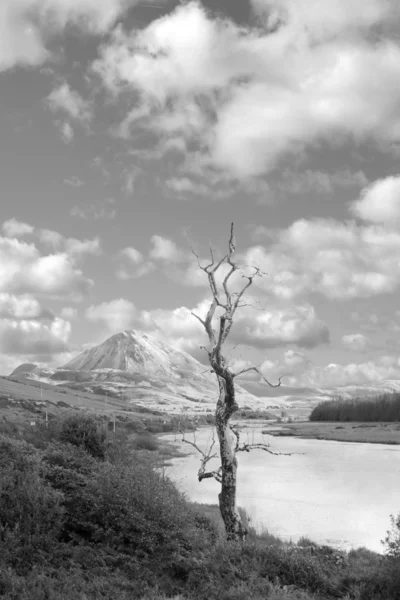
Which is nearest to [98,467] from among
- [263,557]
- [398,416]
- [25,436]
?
[263,557]

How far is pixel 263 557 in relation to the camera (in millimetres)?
14539

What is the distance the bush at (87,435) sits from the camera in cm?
2364

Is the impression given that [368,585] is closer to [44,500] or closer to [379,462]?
[44,500]

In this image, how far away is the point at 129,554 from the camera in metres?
14.7

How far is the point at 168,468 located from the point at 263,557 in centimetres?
3166

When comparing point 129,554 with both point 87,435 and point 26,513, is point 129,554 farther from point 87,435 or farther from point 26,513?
point 87,435

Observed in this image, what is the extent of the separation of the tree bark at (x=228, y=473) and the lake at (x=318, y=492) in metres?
6.88

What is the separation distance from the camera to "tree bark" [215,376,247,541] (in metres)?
17.1

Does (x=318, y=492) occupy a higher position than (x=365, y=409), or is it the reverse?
(x=365, y=409)

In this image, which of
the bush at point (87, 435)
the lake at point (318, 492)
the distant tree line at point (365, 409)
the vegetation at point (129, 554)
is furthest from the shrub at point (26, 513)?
the distant tree line at point (365, 409)

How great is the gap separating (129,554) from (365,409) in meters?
113

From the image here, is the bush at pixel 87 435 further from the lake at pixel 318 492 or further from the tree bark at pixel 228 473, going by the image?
the tree bark at pixel 228 473

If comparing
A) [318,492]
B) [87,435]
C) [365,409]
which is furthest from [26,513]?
[365,409]

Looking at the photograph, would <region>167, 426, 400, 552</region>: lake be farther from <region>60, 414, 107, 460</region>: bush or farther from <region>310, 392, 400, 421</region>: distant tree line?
<region>310, 392, 400, 421</region>: distant tree line
